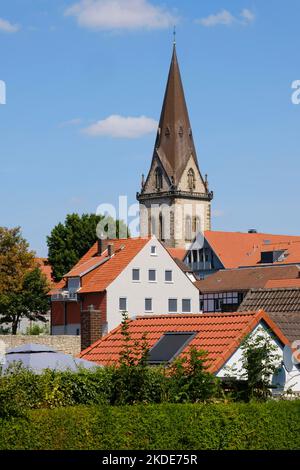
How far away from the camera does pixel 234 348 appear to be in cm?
2194

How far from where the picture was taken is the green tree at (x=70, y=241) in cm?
10562

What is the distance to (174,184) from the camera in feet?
528

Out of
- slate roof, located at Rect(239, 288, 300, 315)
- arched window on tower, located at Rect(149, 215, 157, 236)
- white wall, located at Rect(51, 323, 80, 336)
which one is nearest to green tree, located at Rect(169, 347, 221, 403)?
slate roof, located at Rect(239, 288, 300, 315)

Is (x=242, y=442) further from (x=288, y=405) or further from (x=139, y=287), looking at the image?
(x=139, y=287)

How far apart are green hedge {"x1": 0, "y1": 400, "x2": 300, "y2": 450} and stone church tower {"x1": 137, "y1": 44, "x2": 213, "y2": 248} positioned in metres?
141

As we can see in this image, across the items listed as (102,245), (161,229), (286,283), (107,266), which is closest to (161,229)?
(161,229)

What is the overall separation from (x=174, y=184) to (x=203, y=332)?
452 ft

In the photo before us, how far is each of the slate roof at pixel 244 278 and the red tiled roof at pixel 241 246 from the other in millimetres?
12975

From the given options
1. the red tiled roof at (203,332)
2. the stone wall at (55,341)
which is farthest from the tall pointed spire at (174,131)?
the red tiled roof at (203,332)

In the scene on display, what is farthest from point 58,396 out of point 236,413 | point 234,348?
point 234,348

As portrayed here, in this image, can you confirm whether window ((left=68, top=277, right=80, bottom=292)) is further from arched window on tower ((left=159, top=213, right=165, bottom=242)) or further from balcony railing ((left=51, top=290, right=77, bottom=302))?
arched window on tower ((left=159, top=213, right=165, bottom=242))

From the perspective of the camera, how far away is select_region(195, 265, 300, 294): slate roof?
309 feet
